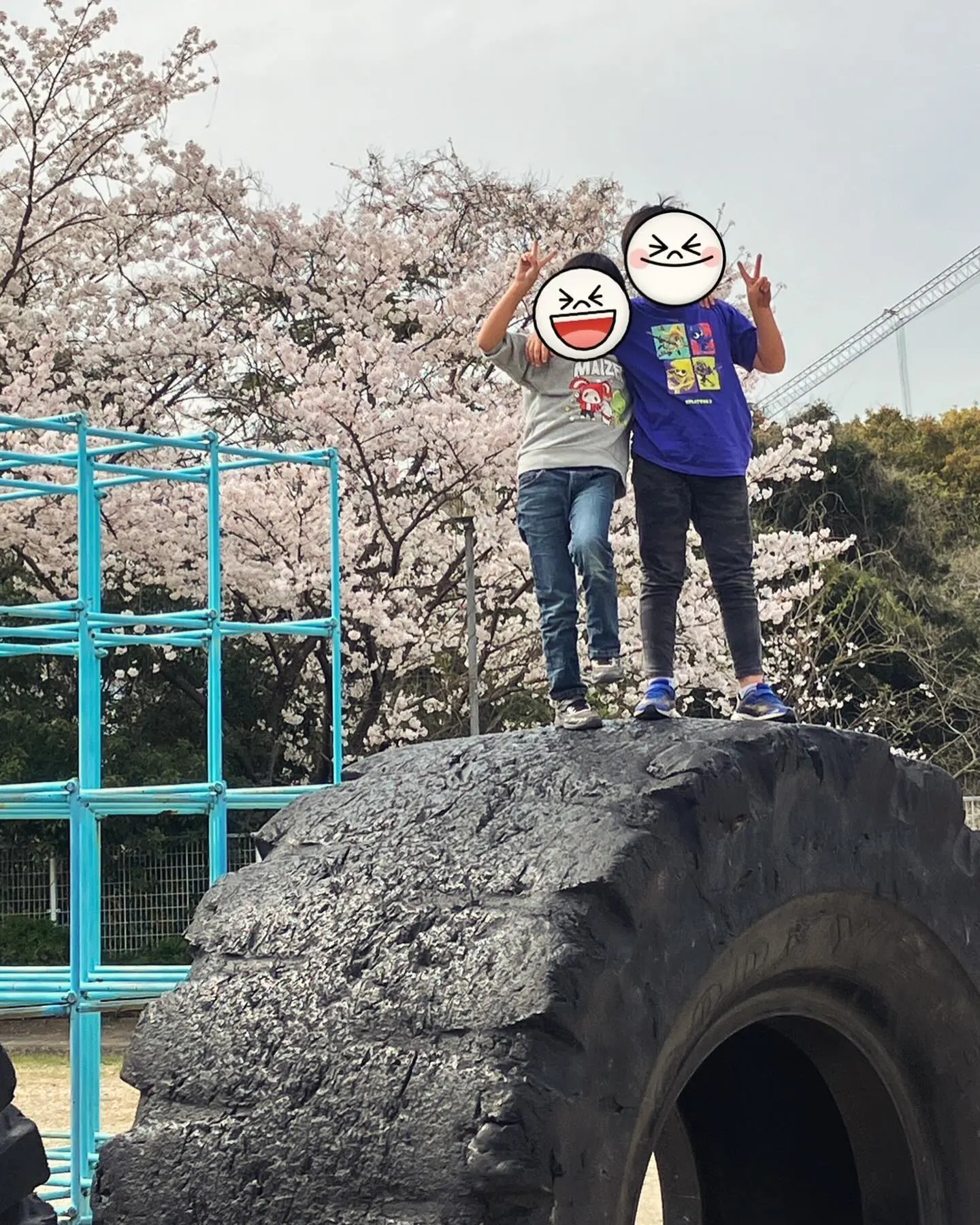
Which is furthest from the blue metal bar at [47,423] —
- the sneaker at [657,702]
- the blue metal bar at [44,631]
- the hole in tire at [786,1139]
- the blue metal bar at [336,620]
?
the hole in tire at [786,1139]

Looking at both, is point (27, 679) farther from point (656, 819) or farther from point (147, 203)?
point (656, 819)

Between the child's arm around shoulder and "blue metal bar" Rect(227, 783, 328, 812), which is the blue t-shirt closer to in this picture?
the child's arm around shoulder

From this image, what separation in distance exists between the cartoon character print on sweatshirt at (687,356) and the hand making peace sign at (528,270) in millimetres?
263

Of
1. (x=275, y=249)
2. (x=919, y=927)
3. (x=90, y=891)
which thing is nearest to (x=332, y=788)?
(x=919, y=927)

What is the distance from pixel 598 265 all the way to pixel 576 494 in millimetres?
404

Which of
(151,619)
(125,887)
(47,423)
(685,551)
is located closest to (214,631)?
(151,619)

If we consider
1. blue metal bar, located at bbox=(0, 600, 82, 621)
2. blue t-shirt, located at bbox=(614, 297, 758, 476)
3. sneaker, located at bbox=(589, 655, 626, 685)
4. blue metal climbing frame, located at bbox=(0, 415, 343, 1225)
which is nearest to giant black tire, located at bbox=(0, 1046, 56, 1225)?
sneaker, located at bbox=(589, 655, 626, 685)

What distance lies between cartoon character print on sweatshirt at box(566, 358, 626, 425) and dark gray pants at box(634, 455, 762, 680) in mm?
115

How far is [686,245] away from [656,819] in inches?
60.1

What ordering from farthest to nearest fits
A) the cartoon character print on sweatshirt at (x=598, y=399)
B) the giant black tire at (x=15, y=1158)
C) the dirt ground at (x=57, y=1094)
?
the dirt ground at (x=57, y=1094), the cartoon character print on sweatshirt at (x=598, y=399), the giant black tire at (x=15, y=1158)

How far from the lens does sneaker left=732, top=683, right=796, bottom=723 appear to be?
2398mm

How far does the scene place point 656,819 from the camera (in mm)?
1459

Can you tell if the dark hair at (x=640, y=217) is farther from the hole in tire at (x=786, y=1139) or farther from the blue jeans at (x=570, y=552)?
the hole in tire at (x=786, y=1139)

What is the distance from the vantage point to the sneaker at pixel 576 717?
1822 mm
